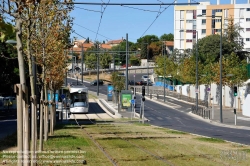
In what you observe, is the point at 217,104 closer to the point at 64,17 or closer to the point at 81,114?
the point at 81,114

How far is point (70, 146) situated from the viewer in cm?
1783

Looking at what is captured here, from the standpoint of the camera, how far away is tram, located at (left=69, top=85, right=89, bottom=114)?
52469 mm

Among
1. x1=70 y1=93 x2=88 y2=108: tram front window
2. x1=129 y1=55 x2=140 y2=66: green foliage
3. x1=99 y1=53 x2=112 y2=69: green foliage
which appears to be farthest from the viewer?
x1=129 y1=55 x2=140 y2=66: green foliage

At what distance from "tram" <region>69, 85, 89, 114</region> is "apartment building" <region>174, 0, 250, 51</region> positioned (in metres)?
55.0

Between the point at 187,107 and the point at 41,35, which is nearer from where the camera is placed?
the point at 41,35

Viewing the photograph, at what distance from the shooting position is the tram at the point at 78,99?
52.5 meters

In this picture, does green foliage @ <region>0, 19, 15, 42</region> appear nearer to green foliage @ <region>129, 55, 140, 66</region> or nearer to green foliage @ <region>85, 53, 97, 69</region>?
green foliage @ <region>85, 53, 97, 69</region>

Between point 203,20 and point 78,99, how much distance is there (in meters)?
60.4

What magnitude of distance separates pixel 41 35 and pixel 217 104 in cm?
5059

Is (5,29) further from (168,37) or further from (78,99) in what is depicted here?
(168,37)

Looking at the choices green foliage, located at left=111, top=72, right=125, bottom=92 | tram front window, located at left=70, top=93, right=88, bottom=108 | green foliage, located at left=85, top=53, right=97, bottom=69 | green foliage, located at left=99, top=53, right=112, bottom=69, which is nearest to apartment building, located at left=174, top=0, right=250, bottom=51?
green foliage, located at left=99, top=53, right=112, bottom=69

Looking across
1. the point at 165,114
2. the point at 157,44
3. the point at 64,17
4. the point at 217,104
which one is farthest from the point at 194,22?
the point at 64,17

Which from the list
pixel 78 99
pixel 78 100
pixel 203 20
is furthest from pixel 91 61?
pixel 78 99

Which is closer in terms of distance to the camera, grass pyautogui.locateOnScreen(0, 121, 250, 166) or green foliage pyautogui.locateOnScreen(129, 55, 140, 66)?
grass pyautogui.locateOnScreen(0, 121, 250, 166)
